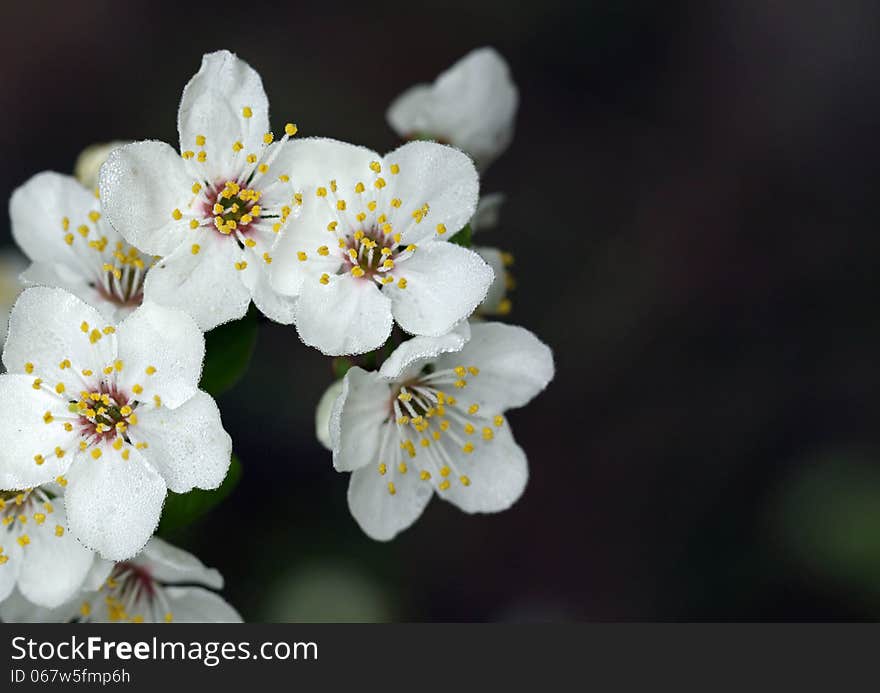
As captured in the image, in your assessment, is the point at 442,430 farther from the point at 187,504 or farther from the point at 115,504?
the point at 115,504

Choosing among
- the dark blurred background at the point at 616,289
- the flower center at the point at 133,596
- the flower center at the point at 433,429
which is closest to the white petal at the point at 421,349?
the flower center at the point at 433,429

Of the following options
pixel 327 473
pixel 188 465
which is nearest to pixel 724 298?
pixel 327 473

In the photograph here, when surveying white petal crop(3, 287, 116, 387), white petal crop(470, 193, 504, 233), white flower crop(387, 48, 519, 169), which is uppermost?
white flower crop(387, 48, 519, 169)

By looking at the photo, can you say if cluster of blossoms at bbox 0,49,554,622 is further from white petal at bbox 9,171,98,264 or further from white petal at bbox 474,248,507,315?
white petal at bbox 474,248,507,315

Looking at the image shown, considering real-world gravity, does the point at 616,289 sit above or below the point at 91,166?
above

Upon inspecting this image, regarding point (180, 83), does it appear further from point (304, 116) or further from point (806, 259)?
point (806, 259)

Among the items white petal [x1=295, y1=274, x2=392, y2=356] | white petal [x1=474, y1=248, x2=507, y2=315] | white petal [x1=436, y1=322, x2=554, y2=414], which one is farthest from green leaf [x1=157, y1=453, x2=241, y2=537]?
white petal [x1=474, y1=248, x2=507, y2=315]

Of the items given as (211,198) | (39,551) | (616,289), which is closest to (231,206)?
(211,198)
